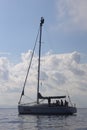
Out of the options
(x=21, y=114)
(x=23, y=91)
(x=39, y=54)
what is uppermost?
(x=39, y=54)

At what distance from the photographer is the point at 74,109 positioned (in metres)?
92.8

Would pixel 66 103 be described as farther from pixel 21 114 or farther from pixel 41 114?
pixel 21 114

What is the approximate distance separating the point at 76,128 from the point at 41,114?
3367cm

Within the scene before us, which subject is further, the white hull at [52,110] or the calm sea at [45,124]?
the white hull at [52,110]

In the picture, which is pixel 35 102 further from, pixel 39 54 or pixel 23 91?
pixel 39 54

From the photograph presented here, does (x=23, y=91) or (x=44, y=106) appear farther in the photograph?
(x=23, y=91)

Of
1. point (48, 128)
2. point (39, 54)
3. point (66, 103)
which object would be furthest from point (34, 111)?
point (48, 128)

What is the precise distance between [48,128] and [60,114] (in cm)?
3277

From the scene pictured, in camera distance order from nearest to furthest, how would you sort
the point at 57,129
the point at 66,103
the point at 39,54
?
the point at 57,129 < the point at 66,103 < the point at 39,54

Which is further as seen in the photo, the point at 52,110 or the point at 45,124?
the point at 52,110

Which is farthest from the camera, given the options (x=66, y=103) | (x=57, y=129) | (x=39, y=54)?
(x=39, y=54)

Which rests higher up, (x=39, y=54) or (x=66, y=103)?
(x=39, y=54)

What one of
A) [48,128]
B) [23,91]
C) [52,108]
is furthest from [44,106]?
[48,128]

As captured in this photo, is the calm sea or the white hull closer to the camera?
the calm sea
